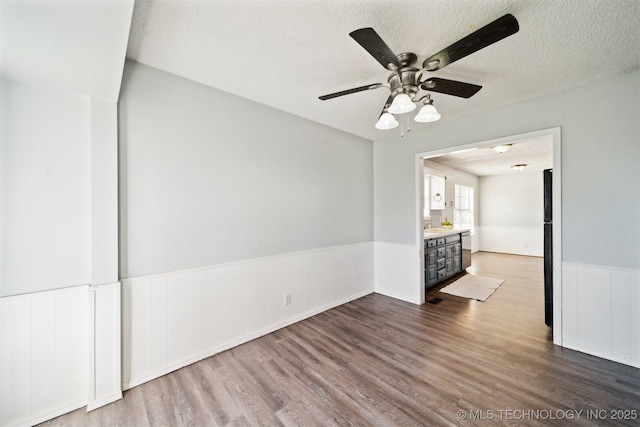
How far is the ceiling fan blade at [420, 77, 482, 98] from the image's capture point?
5.37ft

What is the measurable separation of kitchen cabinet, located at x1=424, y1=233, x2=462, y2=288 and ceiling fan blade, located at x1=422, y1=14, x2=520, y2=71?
295 cm

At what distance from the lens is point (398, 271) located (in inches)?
148

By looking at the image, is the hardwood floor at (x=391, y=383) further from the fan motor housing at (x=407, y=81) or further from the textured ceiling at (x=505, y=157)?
the textured ceiling at (x=505, y=157)

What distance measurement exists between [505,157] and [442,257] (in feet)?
9.09

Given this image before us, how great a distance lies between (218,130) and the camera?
2.37 meters

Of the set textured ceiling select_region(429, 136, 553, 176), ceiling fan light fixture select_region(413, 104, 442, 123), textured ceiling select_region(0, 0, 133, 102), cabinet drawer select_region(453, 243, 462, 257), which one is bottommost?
cabinet drawer select_region(453, 243, 462, 257)

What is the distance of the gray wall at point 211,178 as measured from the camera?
1.94 m

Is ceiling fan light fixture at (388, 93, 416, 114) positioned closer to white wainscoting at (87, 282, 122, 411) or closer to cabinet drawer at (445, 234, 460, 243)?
white wainscoting at (87, 282, 122, 411)

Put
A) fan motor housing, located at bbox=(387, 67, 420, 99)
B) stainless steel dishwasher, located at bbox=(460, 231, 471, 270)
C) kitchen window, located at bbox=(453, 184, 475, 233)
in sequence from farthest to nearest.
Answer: kitchen window, located at bbox=(453, 184, 475, 233), stainless steel dishwasher, located at bbox=(460, 231, 471, 270), fan motor housing, located at bbox=(387, 67, 420, 99)

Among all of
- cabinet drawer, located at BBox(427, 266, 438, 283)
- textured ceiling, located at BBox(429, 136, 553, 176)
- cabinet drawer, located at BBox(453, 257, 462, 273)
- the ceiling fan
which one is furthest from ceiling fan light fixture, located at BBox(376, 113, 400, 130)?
cabinet drawer, located at BBox(453, 257, 462, 273)

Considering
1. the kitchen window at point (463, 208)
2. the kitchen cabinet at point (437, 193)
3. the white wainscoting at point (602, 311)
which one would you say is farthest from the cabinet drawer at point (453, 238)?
the white wainscoting at point (602, 311)

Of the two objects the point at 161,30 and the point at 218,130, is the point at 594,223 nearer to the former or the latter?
the point at 218,130

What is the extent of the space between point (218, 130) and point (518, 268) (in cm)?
672

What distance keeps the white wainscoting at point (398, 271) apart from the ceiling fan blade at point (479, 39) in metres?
2.61
